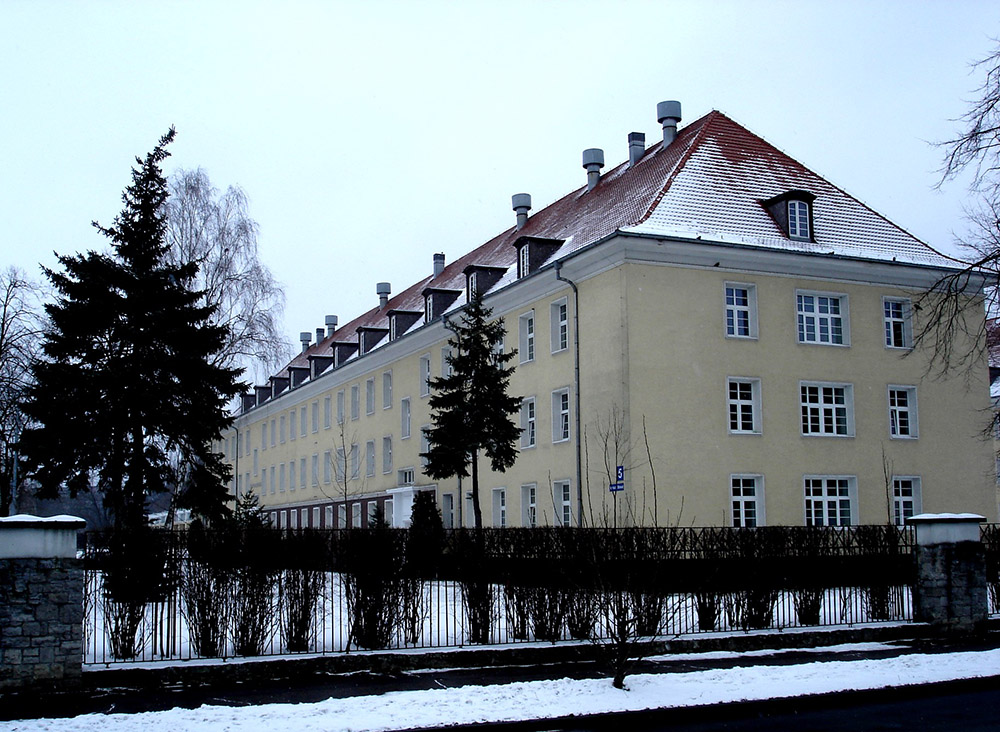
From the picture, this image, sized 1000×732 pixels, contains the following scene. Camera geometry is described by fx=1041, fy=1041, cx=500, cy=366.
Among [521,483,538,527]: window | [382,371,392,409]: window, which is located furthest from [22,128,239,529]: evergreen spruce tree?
[382,371,392,409]: window

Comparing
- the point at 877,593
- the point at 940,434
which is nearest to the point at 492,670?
the point at 877,593

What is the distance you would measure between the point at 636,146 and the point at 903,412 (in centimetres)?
1345

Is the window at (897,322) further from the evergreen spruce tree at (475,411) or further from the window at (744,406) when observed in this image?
the evergreen spruce tree at (475,411)

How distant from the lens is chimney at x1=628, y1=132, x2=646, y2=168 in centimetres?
3778

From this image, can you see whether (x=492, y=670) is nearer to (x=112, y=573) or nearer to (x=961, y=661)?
(x=112, y=573)

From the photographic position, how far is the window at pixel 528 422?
1283 inches

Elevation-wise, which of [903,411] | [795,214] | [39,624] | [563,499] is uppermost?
[795,214]

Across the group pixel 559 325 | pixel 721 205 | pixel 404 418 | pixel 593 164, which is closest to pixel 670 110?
pixel 593 164

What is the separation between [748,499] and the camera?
93.9 feet

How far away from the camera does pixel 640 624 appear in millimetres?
12180

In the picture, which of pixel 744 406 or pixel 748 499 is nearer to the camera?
pixel 748 499

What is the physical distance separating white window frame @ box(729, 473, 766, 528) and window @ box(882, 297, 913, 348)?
6.51m

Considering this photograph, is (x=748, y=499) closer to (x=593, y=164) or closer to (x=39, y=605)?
(x=593, y=164)

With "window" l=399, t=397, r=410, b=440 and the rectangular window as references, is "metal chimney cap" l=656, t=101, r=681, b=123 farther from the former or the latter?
"window" l=399, t=397, r=410, b=440
